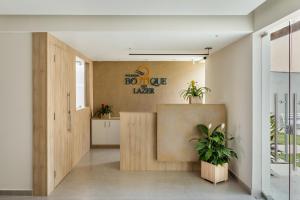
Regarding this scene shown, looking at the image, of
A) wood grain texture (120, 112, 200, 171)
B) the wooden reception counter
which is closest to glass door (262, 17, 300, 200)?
the wooden reception counter

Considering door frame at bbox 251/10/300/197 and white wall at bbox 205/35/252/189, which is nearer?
door frame at bbox 251/10/300/197

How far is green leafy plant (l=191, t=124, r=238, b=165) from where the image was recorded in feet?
16.6

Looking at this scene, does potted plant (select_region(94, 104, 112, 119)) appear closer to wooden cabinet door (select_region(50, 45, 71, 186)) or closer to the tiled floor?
the tiled floor

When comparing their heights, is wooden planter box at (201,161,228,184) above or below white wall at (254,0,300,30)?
below

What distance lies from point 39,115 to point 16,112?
35cm

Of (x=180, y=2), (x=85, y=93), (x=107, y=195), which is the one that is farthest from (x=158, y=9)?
(x=85, y=93)

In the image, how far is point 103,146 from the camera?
8.21m

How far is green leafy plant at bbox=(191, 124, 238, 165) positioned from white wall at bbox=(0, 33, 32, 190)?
2.85 meters

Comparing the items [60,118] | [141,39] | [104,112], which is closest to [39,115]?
[60,118]

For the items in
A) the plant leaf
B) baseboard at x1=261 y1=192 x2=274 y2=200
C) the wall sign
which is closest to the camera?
baseboard at x1=261 y1=192 x2=274 y2=200

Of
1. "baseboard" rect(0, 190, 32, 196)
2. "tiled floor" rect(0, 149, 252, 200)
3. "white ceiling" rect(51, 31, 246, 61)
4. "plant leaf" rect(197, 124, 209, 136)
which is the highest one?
"white ceiling" rect(51, 31, 246, 61)

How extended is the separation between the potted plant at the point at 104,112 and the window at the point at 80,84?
2.22ft

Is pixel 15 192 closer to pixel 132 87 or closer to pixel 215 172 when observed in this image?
pixel 215 172

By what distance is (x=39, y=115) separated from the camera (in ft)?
14.4
